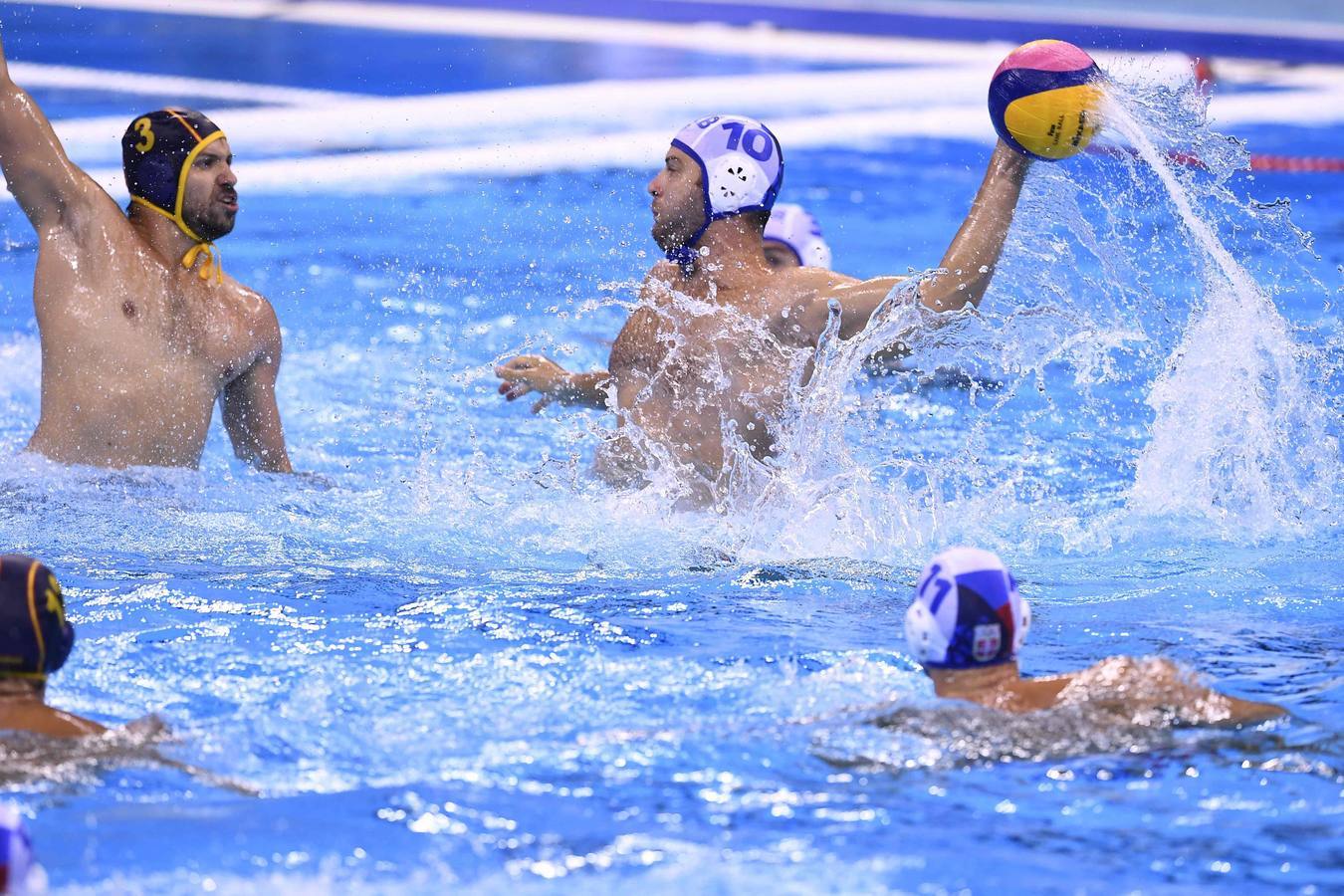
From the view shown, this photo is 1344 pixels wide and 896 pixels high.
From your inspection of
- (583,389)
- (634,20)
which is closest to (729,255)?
(583,389)

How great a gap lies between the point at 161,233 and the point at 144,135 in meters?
0.28

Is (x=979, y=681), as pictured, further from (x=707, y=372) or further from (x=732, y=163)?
(x=732, y=163)

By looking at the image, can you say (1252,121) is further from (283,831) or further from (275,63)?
(283,831)

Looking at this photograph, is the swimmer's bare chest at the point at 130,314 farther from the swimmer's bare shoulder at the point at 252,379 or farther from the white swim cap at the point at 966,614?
the white swim cap at the point at 966,614

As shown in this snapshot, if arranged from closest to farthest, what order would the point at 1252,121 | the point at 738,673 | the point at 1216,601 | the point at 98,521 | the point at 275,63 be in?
the point at 738,673
the point at 1216,601
the point at 98,521
the point at 1252,121
the point at 275,63

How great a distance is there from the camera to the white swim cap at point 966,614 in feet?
10.4

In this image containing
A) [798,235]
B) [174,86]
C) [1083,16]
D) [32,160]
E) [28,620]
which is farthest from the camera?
[1083,16]

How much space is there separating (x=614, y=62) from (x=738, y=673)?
33.7 feet

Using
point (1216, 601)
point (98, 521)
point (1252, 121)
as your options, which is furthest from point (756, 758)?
point (1252, 121)

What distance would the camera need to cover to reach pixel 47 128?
4539 mm

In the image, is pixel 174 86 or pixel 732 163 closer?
pixel 732 163

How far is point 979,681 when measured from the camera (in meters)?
3.25

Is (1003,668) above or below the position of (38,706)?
A: above

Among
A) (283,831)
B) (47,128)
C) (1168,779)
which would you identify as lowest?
(283,831)
